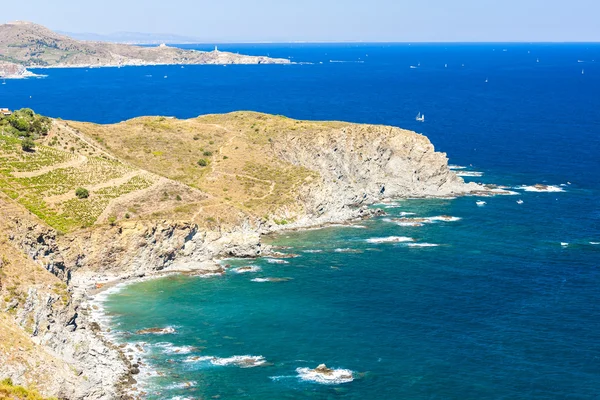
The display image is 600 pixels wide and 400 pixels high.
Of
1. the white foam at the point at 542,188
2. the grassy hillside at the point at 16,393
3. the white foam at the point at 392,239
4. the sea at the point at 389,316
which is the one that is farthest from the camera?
the white foam at the point at 542,188

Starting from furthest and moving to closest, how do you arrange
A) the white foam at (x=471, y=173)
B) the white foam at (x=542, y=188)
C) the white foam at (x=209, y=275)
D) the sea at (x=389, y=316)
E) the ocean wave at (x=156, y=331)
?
the white foam at (x=471, y=173), the white foam at (x=542, y=188), the white foam at (x=209, y=275), the ocean wave at (x=156, y=331), the sea at (x=389, y=316)

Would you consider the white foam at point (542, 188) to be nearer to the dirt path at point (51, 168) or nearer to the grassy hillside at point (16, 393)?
the dirt path at point (51, 168)

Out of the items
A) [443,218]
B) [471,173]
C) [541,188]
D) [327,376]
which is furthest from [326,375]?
[471,173]

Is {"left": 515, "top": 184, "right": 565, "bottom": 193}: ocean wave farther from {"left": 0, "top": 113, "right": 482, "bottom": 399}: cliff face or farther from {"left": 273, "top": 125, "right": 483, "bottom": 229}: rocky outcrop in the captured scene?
{"left": 0, "top": 113, "right": 482, "bottom": 399}: cliff face

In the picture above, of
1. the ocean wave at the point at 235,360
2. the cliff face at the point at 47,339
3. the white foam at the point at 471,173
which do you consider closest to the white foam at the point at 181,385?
the ocean wave at the point at 235,360

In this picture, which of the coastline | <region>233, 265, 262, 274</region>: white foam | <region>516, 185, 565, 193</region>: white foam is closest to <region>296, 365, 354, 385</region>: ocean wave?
the coastline

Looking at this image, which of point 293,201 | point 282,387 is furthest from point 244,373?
point 293,201

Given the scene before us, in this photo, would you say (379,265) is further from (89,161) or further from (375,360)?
(89,161)
